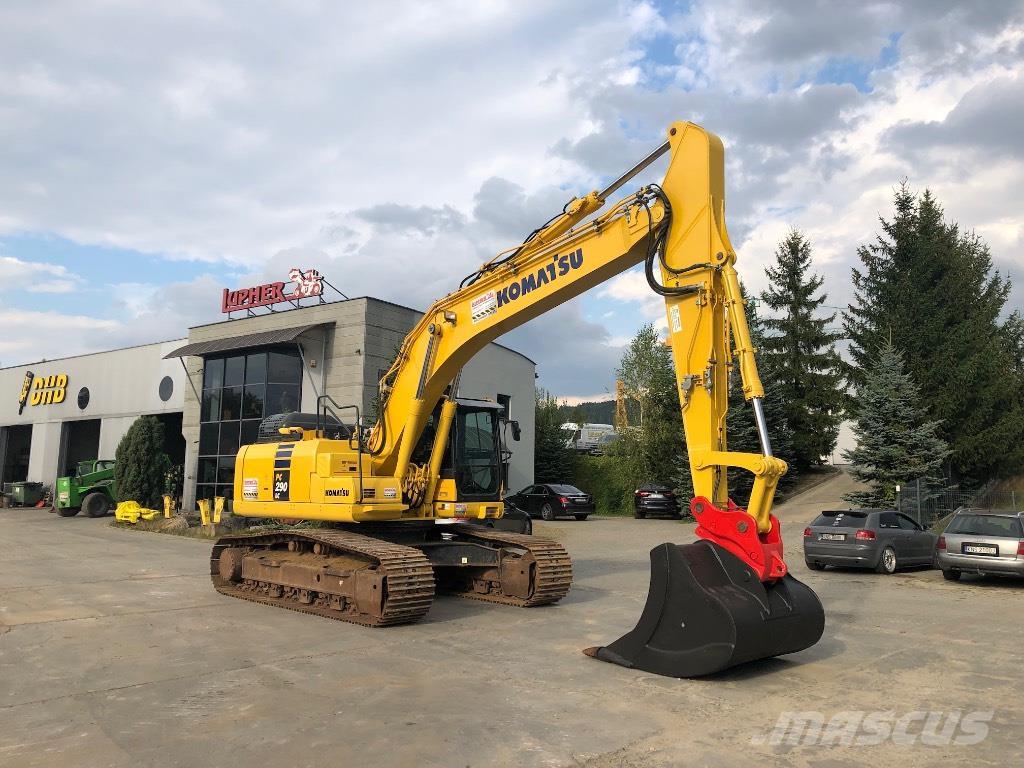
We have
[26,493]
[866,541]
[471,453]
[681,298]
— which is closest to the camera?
[681,298]

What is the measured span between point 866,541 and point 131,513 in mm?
22060

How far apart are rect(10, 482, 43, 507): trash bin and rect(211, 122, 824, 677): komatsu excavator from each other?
28.6 meters

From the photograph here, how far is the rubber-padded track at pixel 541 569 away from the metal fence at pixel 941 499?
1397 cm

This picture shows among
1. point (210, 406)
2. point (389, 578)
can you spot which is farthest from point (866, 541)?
point (210, 406)

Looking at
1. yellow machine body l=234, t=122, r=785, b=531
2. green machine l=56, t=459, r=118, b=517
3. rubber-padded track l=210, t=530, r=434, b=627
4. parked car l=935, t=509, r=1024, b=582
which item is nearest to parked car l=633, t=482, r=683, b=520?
parked car l=935, t=509, r=1024, b=582

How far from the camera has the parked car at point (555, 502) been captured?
2792 centimetres

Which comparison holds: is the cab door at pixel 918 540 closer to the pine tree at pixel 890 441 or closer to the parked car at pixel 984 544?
the parked car at pixel 984 544

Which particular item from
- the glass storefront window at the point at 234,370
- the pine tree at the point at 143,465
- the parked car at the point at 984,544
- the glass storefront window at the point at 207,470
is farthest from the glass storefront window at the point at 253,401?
the parked car at the point at 984,544

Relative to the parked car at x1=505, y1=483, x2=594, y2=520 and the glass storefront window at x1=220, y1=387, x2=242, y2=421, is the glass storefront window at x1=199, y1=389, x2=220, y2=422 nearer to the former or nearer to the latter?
the glass storefront window at x1=220, y1=387, x2=242, y2=421

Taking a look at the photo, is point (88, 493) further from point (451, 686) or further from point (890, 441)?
point (890, 441)

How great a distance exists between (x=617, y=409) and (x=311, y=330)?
2671cm

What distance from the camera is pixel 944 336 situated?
2617 cm

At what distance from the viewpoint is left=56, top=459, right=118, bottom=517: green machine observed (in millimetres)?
29594

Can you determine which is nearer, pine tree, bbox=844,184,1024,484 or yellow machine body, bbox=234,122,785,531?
yellow machine body, bbox=234,122,785,531
